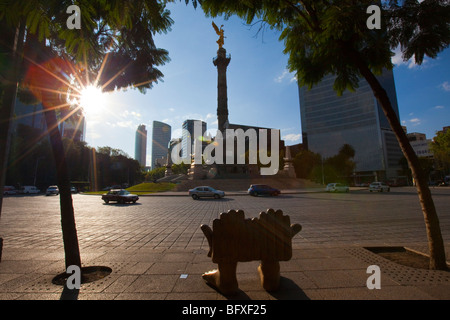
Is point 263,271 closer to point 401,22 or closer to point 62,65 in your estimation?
point 401,22

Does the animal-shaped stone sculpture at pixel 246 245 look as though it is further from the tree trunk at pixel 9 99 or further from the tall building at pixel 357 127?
the tall building at pixel 357 127

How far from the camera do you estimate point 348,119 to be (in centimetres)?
10344

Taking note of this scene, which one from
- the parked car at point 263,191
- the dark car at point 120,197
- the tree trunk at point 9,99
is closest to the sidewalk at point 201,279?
the tree trunk at point 9,99

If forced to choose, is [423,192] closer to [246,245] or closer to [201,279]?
[246,245]

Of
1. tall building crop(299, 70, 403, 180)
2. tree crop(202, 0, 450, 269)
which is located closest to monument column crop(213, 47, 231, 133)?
tall building crop(299, 70, 403, 180)

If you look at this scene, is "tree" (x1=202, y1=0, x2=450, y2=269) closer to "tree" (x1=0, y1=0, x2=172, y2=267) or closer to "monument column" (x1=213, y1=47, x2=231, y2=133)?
"tree" (x1=0, y1=0, x2=172, y2=267)

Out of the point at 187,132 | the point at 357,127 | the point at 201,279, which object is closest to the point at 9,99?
the point at 201,279

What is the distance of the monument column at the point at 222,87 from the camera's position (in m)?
60.7

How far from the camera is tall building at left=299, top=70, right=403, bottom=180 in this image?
97062mm

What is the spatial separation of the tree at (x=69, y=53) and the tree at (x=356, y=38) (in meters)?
1.47

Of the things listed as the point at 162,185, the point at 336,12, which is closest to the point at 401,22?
the point at 336,12

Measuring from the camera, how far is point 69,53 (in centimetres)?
302

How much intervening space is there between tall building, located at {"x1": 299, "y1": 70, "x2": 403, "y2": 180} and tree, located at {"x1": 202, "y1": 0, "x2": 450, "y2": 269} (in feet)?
332

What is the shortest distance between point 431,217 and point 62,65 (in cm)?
791
